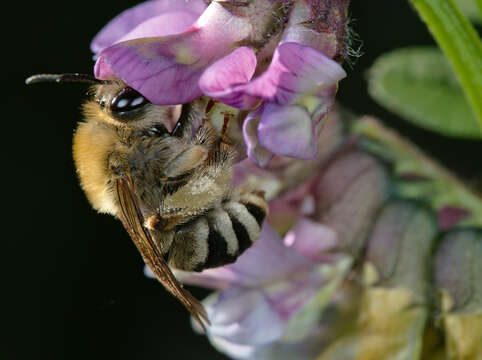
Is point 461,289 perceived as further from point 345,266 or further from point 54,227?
point 54,227

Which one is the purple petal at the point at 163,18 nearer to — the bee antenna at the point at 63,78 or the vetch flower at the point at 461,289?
the bee antenna at the point at 63,78

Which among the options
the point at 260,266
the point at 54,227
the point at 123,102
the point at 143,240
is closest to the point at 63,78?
the point at 123,102

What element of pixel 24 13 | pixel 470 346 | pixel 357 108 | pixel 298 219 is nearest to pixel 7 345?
pixel 24 13

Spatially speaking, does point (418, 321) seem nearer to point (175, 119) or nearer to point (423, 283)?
point (423, 283)

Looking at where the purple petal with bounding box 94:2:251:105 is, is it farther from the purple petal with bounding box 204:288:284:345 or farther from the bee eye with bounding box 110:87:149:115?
the purple petal with bounding box 204:288:284:345

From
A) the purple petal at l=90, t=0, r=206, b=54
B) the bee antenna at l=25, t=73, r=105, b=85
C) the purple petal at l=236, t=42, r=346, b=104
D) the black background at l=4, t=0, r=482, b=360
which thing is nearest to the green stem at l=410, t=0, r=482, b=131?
the purple petal at l=236, t=42, r=346, b=104
